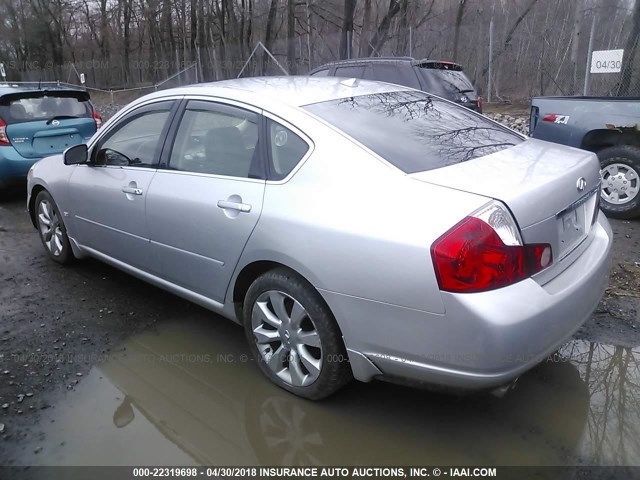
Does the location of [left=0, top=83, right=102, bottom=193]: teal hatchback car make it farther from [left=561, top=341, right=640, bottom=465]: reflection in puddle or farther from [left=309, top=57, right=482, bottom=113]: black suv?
[left=561, top=341, right=640, bottom=465]: reflection in puddle

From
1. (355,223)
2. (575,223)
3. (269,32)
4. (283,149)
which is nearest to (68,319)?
(283,149)

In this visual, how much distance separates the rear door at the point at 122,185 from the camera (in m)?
3.55

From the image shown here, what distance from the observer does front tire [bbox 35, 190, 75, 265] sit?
4633 millimetres

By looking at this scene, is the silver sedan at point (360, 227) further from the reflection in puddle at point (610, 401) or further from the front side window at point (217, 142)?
the reflection in puddle at point (610, 401)

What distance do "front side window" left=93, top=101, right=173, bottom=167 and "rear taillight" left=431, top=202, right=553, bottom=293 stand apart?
2.17m

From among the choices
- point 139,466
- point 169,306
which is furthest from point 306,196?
point 169,306

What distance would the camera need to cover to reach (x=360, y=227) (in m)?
2.36

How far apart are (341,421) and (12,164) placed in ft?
19.6

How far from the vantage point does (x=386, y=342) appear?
237 centimetres

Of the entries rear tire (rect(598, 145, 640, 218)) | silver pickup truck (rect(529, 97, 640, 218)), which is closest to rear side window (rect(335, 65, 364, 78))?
silver pickup truck (rect(529, 97, 640, 218))

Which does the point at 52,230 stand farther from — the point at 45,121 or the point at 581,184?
the point at 581,184

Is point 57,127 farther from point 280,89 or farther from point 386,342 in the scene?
point 386,342

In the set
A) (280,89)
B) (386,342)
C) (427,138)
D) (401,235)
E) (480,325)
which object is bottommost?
(386,342)

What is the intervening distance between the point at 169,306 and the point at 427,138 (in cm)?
234
